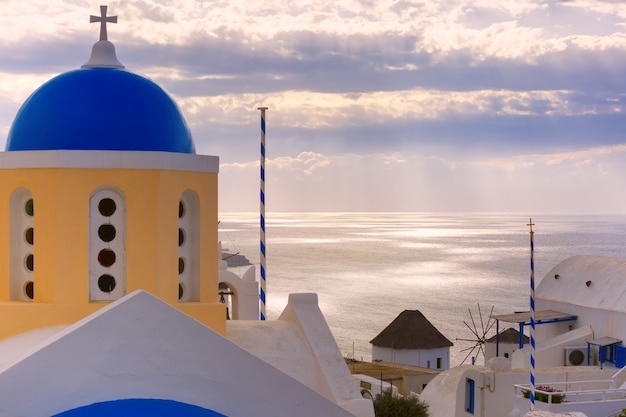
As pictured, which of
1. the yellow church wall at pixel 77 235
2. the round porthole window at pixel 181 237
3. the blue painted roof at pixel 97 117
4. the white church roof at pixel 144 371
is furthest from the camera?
the round porthole window at pixel 181 237

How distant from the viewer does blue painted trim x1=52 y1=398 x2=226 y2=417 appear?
29.5ft

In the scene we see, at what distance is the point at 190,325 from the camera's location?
9.72 metres

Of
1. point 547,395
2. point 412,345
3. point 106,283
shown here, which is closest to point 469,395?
point 547,395

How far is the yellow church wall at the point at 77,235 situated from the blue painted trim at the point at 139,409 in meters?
3.37

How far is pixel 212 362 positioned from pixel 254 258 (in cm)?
16886

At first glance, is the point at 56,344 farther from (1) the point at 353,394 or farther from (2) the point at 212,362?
(1) the point at 353,394

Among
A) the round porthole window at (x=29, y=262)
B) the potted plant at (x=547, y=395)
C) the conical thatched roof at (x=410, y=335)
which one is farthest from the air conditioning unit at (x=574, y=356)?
the round porthole window at (x=29, y=262)

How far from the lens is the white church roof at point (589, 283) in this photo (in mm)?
32594

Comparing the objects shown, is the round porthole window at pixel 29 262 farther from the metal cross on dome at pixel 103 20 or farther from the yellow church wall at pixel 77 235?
the metal cross on dome at pixel 103 20

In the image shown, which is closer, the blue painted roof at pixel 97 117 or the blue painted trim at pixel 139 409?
the blue painted trim at pixel 139 409

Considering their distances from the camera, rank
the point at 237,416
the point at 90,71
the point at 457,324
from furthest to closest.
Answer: the point at 457,324, the point at 90,71, the point at 237,416

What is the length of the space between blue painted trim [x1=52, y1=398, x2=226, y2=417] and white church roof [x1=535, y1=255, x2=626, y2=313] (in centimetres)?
2503

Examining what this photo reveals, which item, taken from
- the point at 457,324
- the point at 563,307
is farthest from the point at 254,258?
the point at 563,307

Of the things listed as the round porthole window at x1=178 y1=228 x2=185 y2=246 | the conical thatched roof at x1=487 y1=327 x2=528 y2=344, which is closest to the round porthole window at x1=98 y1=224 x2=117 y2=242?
the round porthole window at x1=178 y1=228 x2=185 y2=246
